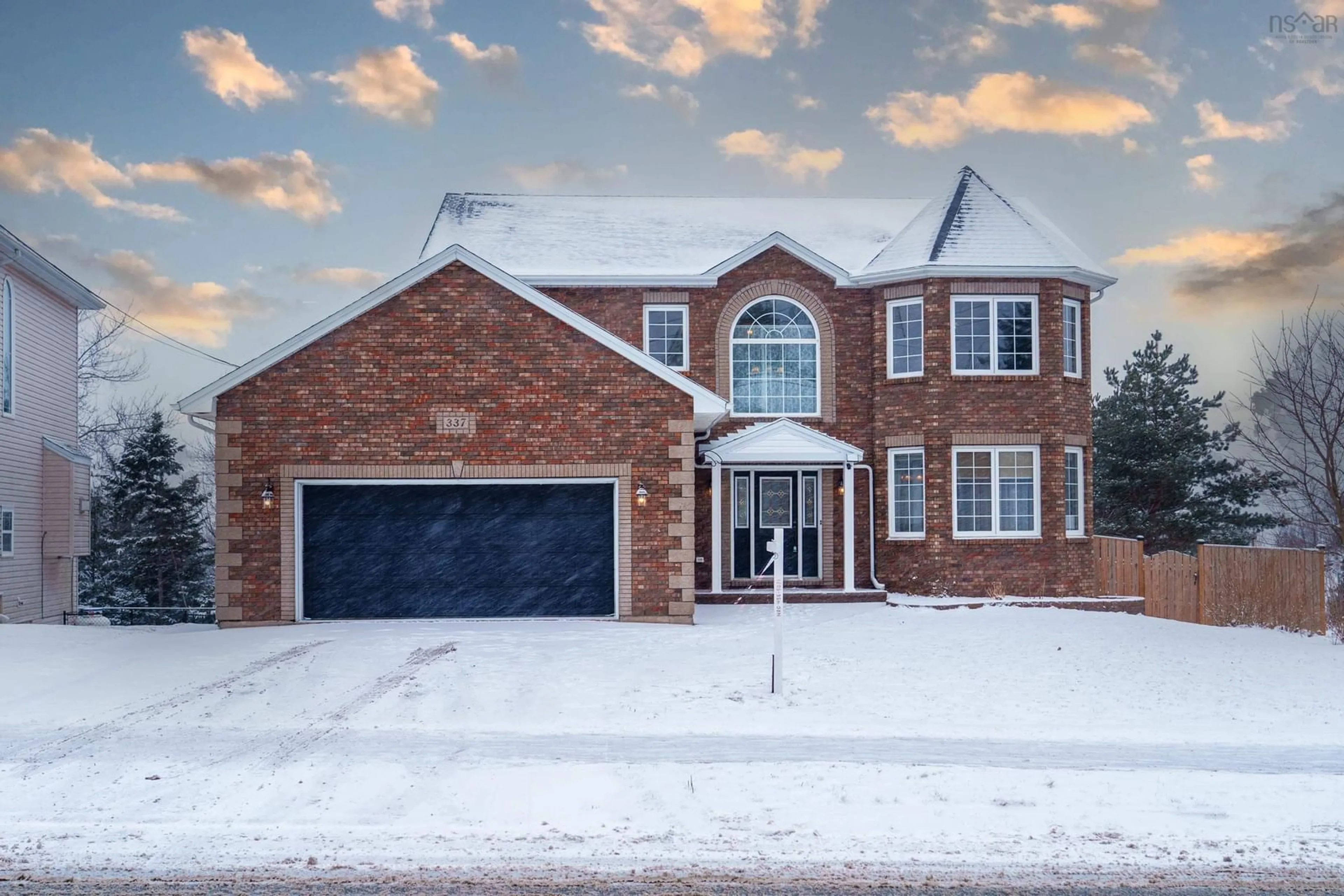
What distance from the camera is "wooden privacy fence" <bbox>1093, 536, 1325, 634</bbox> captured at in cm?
1902

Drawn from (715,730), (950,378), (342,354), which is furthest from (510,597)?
(950,378)

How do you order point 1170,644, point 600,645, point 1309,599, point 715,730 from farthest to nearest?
1. point 1309,599
2. point 1170,644
3. point 600,645
4. point 715,730

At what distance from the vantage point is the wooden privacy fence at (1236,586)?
62.4 ft

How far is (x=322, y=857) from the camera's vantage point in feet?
22.2

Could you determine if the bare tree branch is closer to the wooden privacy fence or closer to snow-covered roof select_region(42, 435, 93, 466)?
the wooden privacy fence

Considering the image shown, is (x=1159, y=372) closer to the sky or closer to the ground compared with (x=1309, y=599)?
closer to the sky

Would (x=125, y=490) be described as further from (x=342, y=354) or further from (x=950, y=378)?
(x=950, y=378)

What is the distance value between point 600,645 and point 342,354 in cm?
605

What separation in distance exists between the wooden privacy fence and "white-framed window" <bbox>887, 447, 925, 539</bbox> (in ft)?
14.1

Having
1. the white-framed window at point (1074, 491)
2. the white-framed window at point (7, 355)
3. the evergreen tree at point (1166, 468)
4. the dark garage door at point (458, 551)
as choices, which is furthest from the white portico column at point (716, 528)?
the evergreen tree at point (1166, 468)

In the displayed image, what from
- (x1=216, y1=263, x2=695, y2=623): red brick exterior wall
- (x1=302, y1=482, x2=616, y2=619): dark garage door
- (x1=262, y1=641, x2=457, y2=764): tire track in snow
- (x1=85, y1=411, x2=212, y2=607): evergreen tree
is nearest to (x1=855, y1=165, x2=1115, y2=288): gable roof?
(x1=216, y1=263, x2=695, y2=623): red brick exterior wall

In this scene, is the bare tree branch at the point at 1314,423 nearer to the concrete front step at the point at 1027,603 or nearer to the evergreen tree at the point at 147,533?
the concrete front step at the point at 1027,603

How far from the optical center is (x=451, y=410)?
16.9 metres

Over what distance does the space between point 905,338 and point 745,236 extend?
4322 millimetres
